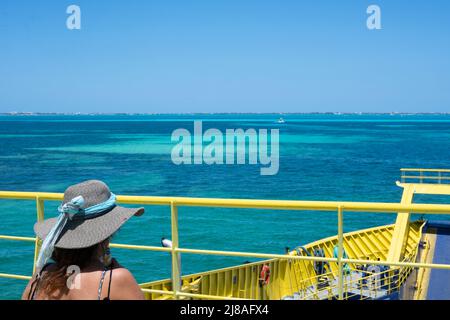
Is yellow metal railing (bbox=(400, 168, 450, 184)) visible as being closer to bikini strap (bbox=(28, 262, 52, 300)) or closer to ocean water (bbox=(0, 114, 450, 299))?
ocean water (bbox=(0, 114, 450, 299))

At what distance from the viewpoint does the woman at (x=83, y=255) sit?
2.31 m

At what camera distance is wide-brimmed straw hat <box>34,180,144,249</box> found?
7.69 ft

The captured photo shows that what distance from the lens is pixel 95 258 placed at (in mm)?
2400

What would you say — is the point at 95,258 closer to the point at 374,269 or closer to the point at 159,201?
the point at 159,201

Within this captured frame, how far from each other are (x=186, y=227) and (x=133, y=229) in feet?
9.59

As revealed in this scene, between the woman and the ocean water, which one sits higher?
the woman

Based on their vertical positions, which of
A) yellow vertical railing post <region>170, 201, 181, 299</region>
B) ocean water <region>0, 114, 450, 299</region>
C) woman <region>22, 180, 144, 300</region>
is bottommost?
ocean water <region>0, 114, 450, 299</region>

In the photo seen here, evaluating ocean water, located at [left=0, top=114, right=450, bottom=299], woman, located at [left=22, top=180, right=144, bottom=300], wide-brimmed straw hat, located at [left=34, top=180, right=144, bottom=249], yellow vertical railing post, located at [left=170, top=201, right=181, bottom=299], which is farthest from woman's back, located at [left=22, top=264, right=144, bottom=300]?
ocean water, located at [left=0, top=114, right=450, bottom=299]

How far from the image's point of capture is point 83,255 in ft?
7.80

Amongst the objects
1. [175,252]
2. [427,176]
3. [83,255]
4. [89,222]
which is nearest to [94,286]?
[83,255]

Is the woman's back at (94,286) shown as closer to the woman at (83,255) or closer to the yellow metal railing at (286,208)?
the woman at (83,255)

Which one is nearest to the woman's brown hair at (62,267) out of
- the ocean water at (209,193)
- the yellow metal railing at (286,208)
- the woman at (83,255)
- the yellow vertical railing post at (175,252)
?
the woman at (83,255)
